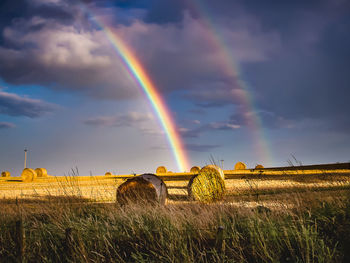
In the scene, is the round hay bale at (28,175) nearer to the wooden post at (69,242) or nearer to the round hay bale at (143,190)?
the round hay bale at (143,190)

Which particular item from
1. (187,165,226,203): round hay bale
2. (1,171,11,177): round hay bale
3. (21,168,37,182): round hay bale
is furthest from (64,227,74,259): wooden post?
(1,171,11,177): round hay bale

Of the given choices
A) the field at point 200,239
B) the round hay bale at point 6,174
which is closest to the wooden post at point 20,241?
the field at point 200,239

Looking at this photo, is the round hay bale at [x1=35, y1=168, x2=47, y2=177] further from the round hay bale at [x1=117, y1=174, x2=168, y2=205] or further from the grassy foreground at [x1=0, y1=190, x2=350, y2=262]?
the grassy foreground at [x1=0, y1=190, x2=350, y2=262]

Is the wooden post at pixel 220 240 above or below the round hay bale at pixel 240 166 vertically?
below

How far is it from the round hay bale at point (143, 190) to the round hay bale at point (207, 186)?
6.13 ft

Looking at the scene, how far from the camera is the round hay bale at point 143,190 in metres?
10.4

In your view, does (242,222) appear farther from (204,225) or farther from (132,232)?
(132,232)

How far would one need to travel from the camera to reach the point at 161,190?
1059 centimetres

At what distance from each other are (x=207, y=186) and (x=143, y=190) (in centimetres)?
348

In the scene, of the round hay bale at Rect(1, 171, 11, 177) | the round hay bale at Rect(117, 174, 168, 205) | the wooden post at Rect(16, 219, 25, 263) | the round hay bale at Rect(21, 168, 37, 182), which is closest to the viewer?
the wooden post at Rect(16, 219, 25, 263)

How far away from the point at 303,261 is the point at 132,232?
3193 millimetres

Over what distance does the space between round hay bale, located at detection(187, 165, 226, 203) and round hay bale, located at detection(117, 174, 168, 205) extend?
187 cm

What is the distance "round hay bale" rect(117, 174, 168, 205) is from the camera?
10402 mm

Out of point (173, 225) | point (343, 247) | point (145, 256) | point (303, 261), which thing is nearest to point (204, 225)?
point (173, 225)
